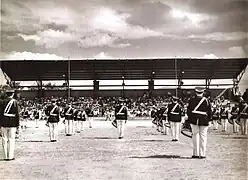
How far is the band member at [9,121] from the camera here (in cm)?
512

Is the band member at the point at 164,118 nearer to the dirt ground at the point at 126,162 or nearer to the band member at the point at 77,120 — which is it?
the band member at the point at 77,120

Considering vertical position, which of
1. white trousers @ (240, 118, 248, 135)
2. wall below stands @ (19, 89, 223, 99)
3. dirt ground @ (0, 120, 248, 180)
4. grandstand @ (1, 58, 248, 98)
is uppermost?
grandstand @ (1, 58, 248, 98)

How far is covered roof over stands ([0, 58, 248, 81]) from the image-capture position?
4938 mm

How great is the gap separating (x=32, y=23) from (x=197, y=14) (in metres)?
1.43

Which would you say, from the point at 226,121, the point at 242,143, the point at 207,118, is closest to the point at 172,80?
the point at 207,118

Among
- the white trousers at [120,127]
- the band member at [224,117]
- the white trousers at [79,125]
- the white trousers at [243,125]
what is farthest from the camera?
the white trousers at [79,125]

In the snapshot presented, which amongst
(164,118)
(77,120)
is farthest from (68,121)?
(164,118)

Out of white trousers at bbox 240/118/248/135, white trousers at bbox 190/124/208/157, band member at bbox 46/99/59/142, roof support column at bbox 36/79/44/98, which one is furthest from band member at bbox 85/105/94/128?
white trousers at bbox 190/124/208/157

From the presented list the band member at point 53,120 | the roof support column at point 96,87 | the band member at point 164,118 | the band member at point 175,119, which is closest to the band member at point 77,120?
the band member at point 164,118

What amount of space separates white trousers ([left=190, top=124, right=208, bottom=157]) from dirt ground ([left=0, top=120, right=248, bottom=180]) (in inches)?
3.3

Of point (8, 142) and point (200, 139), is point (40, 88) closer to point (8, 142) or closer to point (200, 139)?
point (8, 142)

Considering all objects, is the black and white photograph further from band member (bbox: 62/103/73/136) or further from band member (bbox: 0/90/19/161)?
band member (bbox: 62/103/73/136)

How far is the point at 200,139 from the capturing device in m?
5.14

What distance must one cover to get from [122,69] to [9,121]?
44.5 inches
